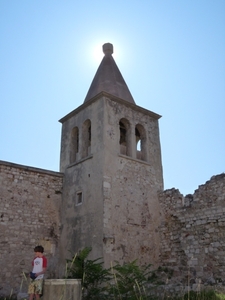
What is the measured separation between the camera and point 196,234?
1123cm

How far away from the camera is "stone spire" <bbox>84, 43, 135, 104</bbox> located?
1452cm

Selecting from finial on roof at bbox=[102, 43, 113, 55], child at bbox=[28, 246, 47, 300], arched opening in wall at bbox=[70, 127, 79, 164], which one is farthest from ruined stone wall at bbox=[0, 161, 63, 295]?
finial on roof at bbox=[102, 43, 113, 55]

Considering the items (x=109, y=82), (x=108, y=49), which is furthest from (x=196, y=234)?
(x=108, y=49)

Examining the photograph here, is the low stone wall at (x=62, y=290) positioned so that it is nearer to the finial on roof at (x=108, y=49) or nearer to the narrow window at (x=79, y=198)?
the narrow window at (x=79, y=198)

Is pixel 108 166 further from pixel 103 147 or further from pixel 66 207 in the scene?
pixel 66 207

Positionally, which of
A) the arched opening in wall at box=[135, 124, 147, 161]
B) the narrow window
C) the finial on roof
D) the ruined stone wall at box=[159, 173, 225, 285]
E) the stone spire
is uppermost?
the finial on roof

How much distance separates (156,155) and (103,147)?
3209mm

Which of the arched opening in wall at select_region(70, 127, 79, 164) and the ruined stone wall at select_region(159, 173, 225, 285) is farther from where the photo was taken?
the arched opening in wall at select_region(70, 127, 79, 164)

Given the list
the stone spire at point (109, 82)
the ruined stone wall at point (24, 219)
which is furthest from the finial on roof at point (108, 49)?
the ruined stone wall at point (24, 219)

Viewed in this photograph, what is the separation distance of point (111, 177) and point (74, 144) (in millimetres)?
3455

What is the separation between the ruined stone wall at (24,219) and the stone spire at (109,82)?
4.53 metres

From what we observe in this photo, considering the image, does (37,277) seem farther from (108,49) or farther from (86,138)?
(108,49)

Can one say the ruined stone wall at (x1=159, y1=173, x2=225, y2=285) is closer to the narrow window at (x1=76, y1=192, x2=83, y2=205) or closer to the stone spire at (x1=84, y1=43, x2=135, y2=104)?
the narrow window at (x1=76, y1=192, x2=83, y2=205)

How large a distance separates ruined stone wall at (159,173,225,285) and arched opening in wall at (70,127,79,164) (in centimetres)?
477
